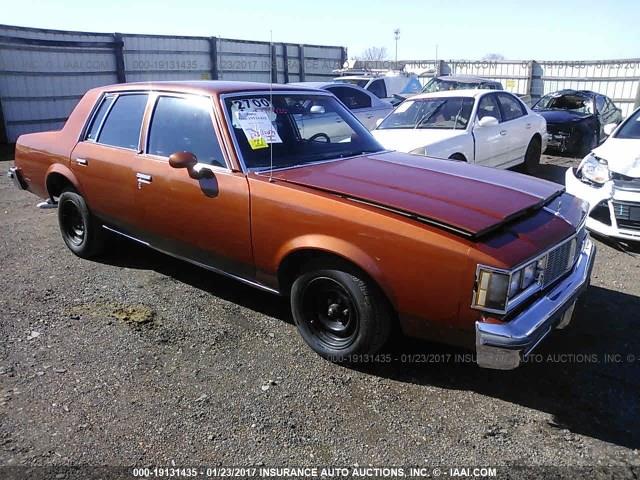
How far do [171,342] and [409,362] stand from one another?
5.32 ft

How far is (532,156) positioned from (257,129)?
22.6 feet

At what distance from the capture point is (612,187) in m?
5.27

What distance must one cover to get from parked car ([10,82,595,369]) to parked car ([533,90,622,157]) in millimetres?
8389

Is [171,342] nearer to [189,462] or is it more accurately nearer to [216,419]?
[216,419]

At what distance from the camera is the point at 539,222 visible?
307 cm

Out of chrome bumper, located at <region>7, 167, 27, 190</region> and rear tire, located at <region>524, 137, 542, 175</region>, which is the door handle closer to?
chrome bumper, located at <region>7, 167, 27, 190</region>

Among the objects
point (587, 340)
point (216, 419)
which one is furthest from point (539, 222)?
point (216, 419)

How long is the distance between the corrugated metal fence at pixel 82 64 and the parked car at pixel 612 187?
260 inches

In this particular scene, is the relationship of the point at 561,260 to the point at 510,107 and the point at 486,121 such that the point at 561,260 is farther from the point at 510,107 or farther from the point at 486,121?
the point at 510,107

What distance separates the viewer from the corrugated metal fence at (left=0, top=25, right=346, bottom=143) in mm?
12594

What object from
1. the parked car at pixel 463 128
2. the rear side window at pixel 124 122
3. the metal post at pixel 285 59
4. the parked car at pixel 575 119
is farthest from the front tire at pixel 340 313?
the metal post at pixel 285 59

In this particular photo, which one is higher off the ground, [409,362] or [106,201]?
[106,201]

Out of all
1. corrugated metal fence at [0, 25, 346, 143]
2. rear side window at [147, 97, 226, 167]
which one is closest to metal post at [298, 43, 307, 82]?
corrugated metal fence at [0, 25, 346, 143]

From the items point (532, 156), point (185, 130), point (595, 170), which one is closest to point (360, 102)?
point (532, 156)
